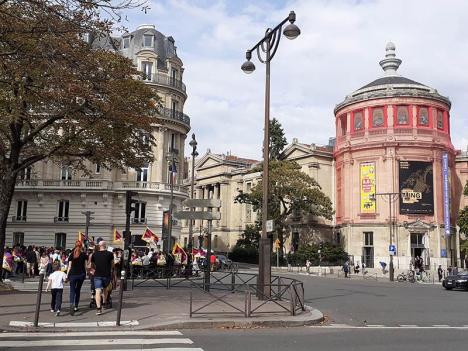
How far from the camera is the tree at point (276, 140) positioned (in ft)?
235

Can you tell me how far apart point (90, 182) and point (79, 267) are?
4021 cm

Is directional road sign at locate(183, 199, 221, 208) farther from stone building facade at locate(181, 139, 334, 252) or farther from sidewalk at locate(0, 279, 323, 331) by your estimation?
stone building facade at locate(181, 139, 334, 252)

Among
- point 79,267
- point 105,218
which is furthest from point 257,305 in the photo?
point 105,218

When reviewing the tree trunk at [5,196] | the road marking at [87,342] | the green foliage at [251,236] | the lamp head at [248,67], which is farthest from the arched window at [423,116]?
the road marking at [87,342]

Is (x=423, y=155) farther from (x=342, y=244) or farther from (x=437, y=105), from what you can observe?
(x=342, y=244)

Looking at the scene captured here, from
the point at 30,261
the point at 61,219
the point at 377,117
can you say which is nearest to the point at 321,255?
the point at 377,117

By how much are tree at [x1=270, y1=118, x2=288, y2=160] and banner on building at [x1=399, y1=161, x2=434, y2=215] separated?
17.1 metres

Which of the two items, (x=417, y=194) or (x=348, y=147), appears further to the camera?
(x=348, y=147)

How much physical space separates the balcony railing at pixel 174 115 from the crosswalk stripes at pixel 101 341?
4360 centimetres

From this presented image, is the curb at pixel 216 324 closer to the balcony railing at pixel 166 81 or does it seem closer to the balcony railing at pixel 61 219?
the balcony railing at pixel 61 219

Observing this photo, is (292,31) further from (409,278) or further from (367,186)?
(367,186)

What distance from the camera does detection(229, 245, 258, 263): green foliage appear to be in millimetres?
68688

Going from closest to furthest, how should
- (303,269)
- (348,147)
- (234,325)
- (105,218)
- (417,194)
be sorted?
(234,325) < (105,218) < (303,269) < (417,194) < (348,147)

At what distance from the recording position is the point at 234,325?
1194 centimetres
